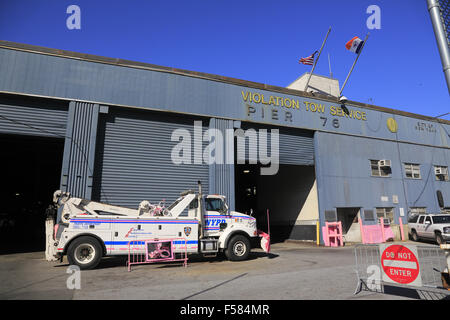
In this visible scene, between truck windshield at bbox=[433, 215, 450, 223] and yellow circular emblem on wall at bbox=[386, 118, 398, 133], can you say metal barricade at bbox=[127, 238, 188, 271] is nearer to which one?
truck windshield at bbox=[433, 215, 450, 223]

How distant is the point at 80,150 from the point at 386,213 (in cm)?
2192

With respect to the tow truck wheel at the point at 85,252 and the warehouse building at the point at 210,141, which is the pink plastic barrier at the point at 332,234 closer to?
the warehouse building at the point at 210,141

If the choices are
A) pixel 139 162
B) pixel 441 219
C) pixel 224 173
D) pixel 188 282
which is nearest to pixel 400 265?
pixel 188 282

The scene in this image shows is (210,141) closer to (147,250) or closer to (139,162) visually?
(139,162)

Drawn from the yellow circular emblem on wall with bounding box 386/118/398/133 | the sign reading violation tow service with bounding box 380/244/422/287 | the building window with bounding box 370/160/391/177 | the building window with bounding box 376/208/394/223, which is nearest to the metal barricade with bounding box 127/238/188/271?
the sign reading violation tow service with bounding box 380/244/422/287

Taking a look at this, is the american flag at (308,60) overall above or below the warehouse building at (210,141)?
above

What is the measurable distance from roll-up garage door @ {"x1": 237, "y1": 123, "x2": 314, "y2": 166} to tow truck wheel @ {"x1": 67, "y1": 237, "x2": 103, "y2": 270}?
11.0 m

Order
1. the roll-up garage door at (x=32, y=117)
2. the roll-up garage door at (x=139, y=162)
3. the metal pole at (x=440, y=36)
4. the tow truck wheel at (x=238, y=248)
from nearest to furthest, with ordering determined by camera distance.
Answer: the metal pole at (x=440, y=36) → the tow truck wheel at (x=238, y=248) → the roll-up garage door at (x=32, y=117) → the roll-up garage door at (x=139, y=162)

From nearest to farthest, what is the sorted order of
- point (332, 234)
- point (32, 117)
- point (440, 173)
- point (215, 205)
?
point (215, 205) < point (32, 117) < point (332, 234) < point (440, 173)

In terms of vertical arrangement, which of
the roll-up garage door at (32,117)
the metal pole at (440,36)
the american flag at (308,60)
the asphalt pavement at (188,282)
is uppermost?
the american flag at (308,60)

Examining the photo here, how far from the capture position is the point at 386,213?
2227 centimetres

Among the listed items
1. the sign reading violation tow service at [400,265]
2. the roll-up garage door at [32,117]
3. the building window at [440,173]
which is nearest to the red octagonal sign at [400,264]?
the sign reading violation tow service at [400,265]

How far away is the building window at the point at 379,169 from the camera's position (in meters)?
22.8

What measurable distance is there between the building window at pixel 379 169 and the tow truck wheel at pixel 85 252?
817 inches
